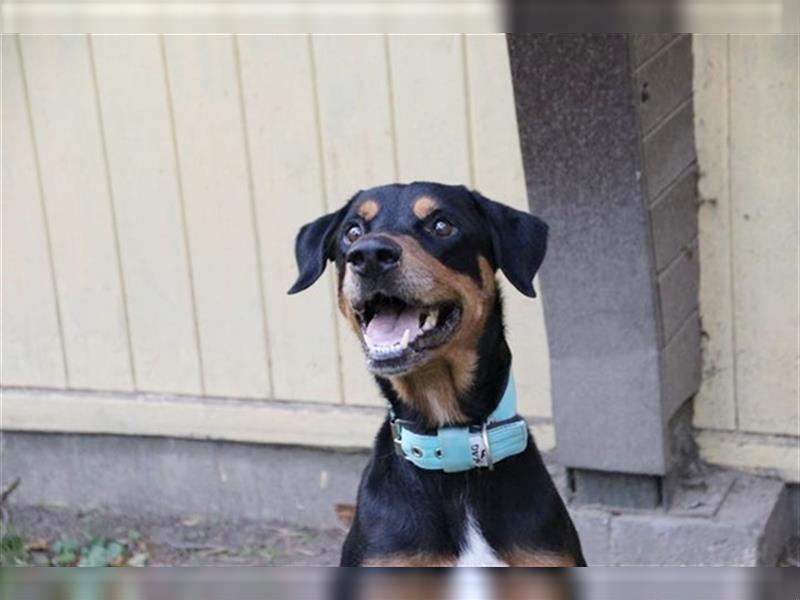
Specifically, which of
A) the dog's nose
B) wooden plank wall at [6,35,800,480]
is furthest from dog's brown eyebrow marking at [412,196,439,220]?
wooden plank wall at [6,35,800,480]

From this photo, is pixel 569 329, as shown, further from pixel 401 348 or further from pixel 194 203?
pixel 194 203

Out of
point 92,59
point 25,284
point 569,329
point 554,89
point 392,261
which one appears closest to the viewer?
point 392,261

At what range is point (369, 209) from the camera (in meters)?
3.03

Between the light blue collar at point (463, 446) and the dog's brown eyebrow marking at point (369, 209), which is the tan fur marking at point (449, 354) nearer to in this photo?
the light blue collar at point (463, 446)

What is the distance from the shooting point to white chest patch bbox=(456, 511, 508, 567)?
2.79 metres

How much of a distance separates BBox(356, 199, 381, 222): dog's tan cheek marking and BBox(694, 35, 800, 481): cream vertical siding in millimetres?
1402

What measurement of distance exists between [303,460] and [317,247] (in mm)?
1823

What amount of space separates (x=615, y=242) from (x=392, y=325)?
1.05 meters

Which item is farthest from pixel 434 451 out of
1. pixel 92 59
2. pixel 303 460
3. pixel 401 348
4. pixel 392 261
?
pixel 92 59

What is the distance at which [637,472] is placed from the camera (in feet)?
13.0

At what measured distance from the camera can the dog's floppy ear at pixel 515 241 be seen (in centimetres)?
297

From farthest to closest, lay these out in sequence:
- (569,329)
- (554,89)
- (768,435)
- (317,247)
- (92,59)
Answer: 1. (92,59)
2. (768,435)
3. (569,329)
4. (554,89)
5. (317,247)

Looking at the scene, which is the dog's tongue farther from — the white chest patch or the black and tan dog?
the white chest patch

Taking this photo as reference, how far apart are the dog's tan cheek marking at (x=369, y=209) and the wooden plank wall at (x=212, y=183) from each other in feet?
4.06
